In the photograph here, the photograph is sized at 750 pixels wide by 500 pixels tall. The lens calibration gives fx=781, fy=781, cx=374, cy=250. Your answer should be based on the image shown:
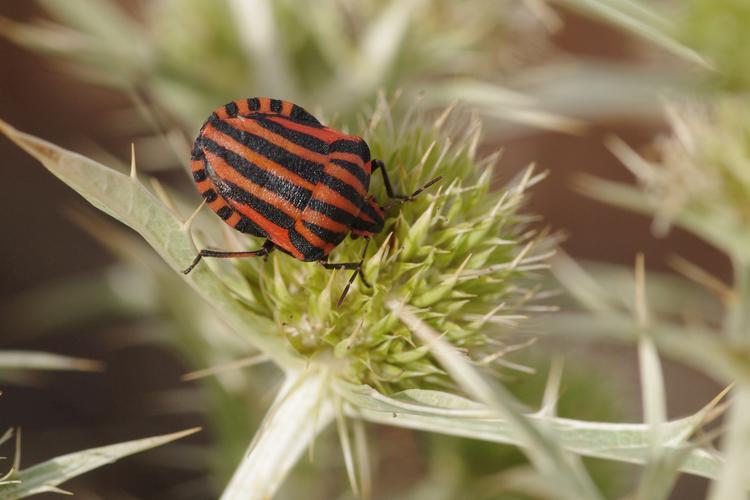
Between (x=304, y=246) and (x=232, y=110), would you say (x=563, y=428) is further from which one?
(x=232, y=110)

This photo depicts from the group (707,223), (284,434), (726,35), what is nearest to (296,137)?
(284,434)

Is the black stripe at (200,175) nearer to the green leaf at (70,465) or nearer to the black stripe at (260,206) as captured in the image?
the black stripe at (260,206)

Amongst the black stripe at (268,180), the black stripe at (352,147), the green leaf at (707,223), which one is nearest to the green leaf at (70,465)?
the black stripe at (268,180)

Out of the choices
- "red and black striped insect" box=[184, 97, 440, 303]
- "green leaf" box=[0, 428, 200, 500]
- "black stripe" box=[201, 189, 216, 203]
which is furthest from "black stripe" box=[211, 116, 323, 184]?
"green leaf" box=[0, 428, 200, 500]

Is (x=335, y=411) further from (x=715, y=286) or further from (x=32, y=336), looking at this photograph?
(x=32, y=336)

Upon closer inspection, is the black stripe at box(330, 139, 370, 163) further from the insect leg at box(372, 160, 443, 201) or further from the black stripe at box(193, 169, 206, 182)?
the black stripe at box(193, 169, 206, 182)

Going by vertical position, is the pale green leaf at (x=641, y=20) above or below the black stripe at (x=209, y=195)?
above

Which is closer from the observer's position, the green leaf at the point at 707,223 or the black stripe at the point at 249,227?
the black stripe at the point at 249,227
